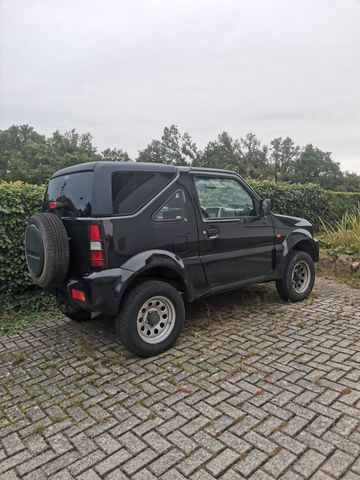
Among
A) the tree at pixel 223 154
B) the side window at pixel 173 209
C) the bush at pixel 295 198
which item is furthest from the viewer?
the tree at pixel 223 154

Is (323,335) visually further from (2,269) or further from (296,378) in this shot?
(2,269)

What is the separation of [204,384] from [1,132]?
261 ft

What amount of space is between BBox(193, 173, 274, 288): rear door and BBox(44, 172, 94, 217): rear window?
1231 millimetres

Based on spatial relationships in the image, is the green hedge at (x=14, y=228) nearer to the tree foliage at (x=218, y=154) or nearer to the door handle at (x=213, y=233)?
the door handle at (x=213, y=233)

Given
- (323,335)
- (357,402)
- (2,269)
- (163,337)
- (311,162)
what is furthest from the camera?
(311,162)

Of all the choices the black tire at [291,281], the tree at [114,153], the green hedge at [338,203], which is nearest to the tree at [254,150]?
the tree at [114,153]

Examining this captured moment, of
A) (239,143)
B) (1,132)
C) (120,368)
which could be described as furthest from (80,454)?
(1,132)

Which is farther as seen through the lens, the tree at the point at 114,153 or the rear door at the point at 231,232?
the tree at the point at 114,153

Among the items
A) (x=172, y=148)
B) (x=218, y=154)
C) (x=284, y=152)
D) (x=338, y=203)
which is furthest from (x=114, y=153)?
(x=338, y=203)

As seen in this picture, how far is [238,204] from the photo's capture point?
171 inches

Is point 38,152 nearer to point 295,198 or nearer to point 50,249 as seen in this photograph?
point 295,198

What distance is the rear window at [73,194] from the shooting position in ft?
10.5

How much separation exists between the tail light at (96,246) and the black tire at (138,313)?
432 millimetres

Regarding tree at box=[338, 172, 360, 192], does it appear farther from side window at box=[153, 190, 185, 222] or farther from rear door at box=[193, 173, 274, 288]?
side window at box=[153, 190, 185, 222]
